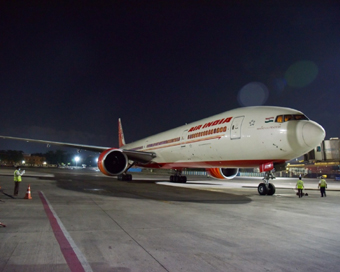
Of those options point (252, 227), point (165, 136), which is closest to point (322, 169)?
point (165, 136)

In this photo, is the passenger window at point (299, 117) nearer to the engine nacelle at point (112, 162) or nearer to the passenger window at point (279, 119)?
the passenger window at point (279, 119)

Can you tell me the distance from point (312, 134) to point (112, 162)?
14245 millimetres

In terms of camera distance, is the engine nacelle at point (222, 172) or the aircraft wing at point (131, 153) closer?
the engine nacelle at point (222, 172)

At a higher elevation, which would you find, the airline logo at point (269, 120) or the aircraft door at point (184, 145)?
the airline logo at point (269, 120)

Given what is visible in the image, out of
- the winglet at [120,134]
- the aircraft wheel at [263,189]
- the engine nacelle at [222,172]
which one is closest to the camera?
the aircraft wheel at [263,189]

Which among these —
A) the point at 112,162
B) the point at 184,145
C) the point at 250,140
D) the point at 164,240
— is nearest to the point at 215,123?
the point at 250,140

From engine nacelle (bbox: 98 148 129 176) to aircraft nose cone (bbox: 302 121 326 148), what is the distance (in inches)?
475

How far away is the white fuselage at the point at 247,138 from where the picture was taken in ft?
35.4

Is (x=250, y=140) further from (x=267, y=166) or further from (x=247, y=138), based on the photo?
(x=267, y=166)

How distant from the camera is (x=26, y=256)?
3.73 metres

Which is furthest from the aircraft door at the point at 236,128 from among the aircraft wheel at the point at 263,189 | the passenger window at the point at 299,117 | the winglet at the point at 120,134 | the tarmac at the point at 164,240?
the winglet at the point at 120,134

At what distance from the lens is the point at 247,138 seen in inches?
474

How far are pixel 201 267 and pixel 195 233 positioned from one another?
1831 mm

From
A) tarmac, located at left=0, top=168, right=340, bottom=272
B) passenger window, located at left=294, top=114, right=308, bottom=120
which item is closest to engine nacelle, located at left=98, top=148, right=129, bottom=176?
tarmac, located at left=0, top=168, right=340, bottom=272
